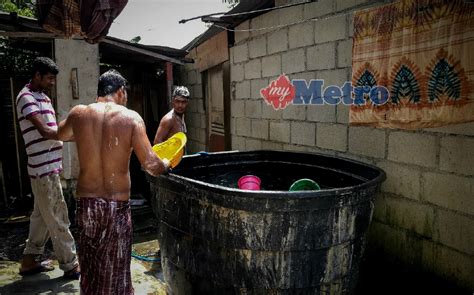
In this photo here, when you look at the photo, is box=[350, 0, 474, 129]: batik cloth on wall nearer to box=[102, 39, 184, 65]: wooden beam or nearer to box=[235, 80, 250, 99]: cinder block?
box=[235, 80, 250, 99]: cinder block

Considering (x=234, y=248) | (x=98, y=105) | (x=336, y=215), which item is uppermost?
(x=98, y=105)

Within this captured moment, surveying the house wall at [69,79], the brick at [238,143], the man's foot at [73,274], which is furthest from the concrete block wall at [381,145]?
the man's foot at [73,274]

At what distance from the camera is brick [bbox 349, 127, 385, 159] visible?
3.71 meters

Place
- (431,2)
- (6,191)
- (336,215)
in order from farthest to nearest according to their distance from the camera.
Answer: (6,191), (431,2), (336,215)

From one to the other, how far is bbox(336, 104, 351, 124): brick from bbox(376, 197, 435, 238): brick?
962 mm

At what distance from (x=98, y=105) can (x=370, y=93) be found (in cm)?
264

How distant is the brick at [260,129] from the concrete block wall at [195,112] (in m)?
2.69

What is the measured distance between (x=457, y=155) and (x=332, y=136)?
1.51m

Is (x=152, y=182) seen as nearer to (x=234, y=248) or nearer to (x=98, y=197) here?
(x=98, y=197)

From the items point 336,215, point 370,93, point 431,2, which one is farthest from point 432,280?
point 431,2

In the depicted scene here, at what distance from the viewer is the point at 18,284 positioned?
3.91 meters

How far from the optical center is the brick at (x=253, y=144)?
6.09 meters

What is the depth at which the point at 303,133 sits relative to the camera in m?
4.88

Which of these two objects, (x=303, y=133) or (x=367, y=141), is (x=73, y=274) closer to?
(x=303, y=133)
